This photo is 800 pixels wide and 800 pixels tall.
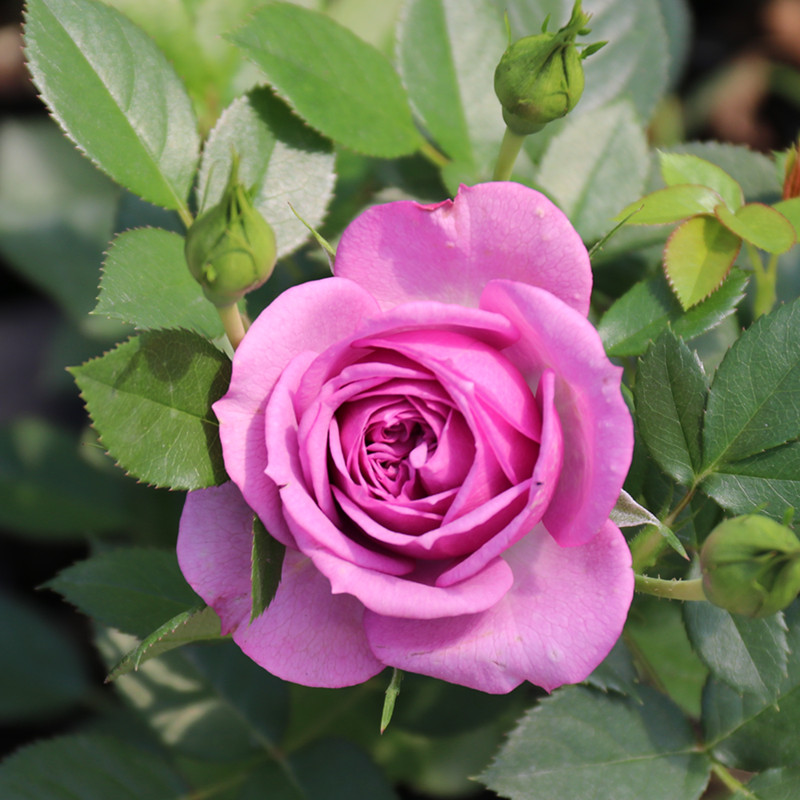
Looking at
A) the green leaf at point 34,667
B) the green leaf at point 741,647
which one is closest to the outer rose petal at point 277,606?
the green leaf at point 741,647

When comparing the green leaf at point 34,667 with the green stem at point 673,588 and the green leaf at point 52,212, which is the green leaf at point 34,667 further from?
the green stem at point 673,588

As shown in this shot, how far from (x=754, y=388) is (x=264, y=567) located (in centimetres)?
52

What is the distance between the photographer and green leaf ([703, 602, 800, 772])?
980mm

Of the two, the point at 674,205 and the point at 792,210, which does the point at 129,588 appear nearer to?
the point at 674,205

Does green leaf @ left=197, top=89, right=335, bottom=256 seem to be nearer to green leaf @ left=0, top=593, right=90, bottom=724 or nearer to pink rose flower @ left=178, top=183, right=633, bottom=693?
pink rose flower @ left=178, top=183, right=633, bottom=693

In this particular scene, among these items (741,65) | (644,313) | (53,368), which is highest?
(644,313)

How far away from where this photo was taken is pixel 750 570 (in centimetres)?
69

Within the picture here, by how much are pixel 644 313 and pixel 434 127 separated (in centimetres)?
42

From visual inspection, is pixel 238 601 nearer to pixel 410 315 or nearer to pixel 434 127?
pixel 410 315

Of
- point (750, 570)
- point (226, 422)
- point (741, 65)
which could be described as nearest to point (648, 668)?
point (750, 570)

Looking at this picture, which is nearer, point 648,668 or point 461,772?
point 648,668

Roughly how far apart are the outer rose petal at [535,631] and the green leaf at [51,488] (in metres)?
1.24

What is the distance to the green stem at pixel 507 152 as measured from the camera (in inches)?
37.1

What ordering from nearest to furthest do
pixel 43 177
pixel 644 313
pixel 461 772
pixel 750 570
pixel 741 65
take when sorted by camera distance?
pixel 750 570 → pixel 644 313 → pixel 461 772 → pixel 43 177 → pixel 741 65
